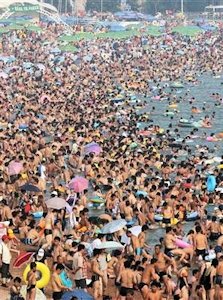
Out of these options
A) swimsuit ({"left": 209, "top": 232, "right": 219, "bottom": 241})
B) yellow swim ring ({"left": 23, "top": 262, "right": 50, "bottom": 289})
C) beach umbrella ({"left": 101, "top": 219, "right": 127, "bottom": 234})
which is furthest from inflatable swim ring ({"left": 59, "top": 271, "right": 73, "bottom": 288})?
swimsuit ({"left": 209, "top": 232, "right": 219, "bottom": 241})

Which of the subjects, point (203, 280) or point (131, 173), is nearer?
point (203, 280)

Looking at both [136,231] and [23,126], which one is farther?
[23,126]

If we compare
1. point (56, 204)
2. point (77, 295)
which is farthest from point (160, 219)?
point (77, 295)

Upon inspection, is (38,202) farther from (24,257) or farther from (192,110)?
(192,110)

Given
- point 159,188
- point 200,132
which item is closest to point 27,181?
point 159,188

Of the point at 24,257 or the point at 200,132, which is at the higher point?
the point at 24,257

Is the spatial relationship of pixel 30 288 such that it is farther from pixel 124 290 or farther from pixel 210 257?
pixel 210 257

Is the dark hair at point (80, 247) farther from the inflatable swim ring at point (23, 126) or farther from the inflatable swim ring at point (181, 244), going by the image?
the inflatable swim ring at point (23, 126)
